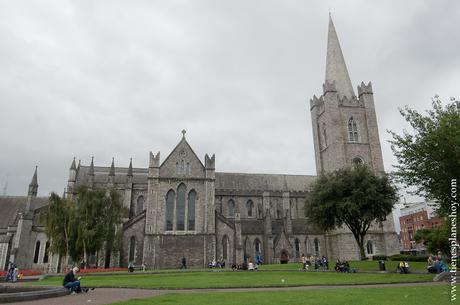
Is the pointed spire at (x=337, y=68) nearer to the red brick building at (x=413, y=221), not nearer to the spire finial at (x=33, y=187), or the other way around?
the red brick building at (x=413, y=221)

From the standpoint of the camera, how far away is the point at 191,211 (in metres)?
49.8

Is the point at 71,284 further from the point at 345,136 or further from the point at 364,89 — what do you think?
the point at 364,89

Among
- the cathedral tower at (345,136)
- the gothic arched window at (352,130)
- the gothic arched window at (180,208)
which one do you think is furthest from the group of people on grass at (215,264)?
A: the gothic arched window at (352,130)

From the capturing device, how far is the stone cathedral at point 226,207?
4800cm

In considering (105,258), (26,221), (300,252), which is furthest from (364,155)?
(26,221)

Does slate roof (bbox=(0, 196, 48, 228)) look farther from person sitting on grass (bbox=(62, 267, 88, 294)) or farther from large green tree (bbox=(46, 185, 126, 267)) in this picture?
person sitting on grass (bbox=(62, 267, 88, 294))

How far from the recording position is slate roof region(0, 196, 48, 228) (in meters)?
56.5

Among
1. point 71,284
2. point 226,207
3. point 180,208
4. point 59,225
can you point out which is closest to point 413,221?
point 226,207

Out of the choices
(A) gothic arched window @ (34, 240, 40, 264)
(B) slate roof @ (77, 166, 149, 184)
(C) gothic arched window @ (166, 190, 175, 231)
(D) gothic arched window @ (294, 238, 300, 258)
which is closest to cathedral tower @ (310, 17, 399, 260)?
(D) gothic arched window @ (294, 238, 300, 258)

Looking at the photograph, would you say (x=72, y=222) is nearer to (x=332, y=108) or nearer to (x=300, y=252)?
(x=300, y=252)

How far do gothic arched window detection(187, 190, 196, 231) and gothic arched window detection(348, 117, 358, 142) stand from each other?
94.4 ft

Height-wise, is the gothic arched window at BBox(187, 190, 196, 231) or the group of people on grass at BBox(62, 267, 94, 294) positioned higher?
the gothic arched window at BBox(187, 190, 196, 231)

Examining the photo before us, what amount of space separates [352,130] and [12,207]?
60.2m

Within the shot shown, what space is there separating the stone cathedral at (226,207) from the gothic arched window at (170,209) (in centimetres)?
14
